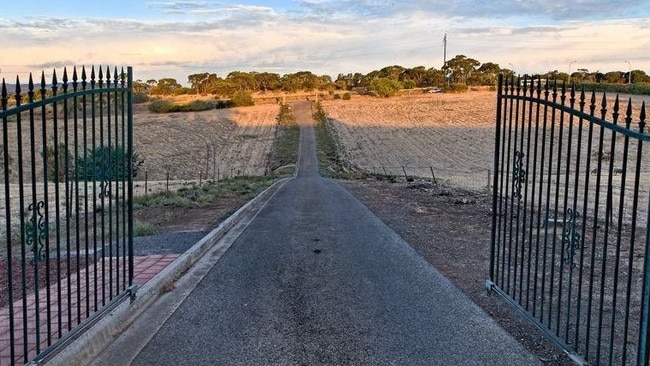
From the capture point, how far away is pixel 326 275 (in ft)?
26.0

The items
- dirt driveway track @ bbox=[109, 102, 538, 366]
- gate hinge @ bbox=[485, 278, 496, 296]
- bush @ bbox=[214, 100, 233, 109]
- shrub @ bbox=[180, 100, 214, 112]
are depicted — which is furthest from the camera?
bush @ bbox=[214, 100, 233, 109]

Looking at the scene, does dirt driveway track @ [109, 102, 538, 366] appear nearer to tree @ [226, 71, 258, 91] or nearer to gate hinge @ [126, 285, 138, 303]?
gate hinge @ [126, 285, 138, 303]

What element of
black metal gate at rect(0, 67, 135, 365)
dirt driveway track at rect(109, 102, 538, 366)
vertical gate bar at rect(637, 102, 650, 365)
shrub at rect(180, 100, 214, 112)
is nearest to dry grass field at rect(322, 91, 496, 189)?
shrub at rect(180, 100, 214, 112)

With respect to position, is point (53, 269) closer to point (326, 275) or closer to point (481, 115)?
point (326, 275)

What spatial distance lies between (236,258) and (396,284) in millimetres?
2685

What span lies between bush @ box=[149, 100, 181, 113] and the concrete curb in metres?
76.5

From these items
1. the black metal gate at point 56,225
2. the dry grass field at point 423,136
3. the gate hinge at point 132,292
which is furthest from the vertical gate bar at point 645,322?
the dry grass field at point 423,136

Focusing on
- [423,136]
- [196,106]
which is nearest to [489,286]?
[423,136]

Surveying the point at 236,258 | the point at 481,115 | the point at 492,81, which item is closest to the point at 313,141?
the point at 481,115

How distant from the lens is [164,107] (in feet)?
276

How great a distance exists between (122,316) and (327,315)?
2071 mm

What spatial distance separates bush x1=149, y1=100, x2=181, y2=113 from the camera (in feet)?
273

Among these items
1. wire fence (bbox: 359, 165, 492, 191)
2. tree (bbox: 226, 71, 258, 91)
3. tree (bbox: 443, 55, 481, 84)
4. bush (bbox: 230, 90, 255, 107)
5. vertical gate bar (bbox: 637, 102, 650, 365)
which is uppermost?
tree (bbox: 443, 55, 481, 84)

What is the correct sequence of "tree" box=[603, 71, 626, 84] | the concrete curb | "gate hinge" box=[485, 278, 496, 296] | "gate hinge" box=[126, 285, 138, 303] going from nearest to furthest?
the concrete curb
"gate hinge" box=[126, 285, 138, 303]
"gate hinge" box=[485, 278, 496, 296]
"tree" box=[603, 71, 626, 84]
